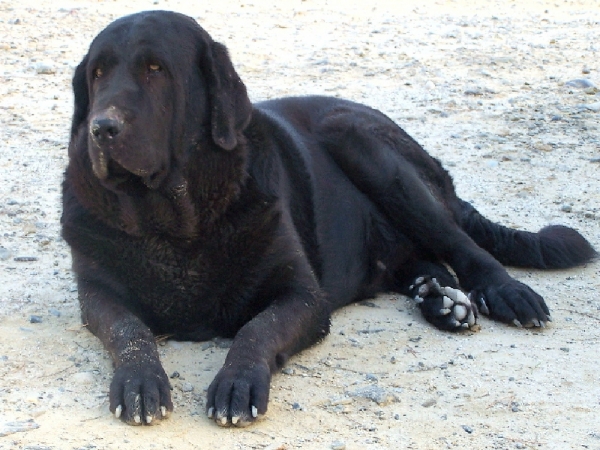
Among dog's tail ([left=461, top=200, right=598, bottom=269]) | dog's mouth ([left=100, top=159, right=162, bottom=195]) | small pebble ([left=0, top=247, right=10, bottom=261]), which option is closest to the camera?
dog's mouth ([left=100, top=159, right=162, bottom=195])

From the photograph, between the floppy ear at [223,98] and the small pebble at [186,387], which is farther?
the floppy ear at [223,98]

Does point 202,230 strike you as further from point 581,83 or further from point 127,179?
point 581,83

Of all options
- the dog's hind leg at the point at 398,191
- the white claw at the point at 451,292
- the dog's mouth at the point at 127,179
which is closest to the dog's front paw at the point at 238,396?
the dog's mouth at the point at 127,179

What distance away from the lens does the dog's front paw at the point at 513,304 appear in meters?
4.77

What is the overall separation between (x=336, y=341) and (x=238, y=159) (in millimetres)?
930

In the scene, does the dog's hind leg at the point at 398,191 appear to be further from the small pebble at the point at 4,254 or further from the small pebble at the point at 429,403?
the small pebble at the point at 4,254

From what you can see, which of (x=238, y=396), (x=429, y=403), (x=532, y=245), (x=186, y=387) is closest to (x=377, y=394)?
(x=429, y=403)

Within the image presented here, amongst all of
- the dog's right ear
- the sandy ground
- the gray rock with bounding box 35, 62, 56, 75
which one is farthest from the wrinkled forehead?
the gray rock with bounding box 35, 62, 56, 75

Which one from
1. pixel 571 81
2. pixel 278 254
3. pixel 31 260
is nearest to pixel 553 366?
pixel 278 254

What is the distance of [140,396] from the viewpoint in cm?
357

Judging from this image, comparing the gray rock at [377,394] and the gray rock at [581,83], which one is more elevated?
the gray rock at [581,83]

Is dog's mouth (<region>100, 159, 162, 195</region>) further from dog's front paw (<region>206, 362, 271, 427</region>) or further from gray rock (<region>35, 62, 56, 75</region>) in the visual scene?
gray rock (<region>35, 62, 56, 75</region>)

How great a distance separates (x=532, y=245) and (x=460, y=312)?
1142 mm

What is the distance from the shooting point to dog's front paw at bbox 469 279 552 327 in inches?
188
